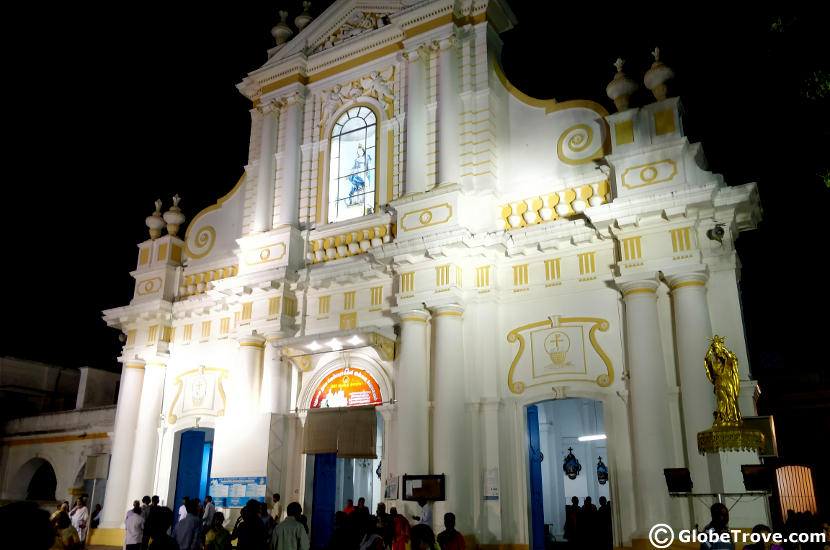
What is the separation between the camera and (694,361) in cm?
1090

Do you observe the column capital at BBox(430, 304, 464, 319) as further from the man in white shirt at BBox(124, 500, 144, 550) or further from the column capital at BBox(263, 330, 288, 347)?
the man in white shirt at BBox(124, 500, 144, 550)

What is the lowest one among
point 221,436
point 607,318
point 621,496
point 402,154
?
point 621,496

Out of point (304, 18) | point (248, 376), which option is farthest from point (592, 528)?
point (304, 18)

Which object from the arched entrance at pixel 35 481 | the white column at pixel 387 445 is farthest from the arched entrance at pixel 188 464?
the arched entrance at pixel 35 481

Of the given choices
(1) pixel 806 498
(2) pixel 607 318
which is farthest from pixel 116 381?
(1) pixel 806 498

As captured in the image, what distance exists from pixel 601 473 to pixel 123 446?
37.9 feet

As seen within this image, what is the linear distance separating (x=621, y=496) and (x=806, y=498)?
8809 millimetres

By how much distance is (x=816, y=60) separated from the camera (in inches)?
343

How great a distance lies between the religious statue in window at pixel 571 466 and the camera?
18516 millimetres

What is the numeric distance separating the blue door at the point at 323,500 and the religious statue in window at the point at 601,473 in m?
7.34

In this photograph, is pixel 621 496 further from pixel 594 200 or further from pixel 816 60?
pixel 816 60

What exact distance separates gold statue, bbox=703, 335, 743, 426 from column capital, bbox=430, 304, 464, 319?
14.5ft

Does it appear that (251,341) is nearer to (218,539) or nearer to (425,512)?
(425,512)

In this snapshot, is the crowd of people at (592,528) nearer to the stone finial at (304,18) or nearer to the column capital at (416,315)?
the column capital at (416,315)
